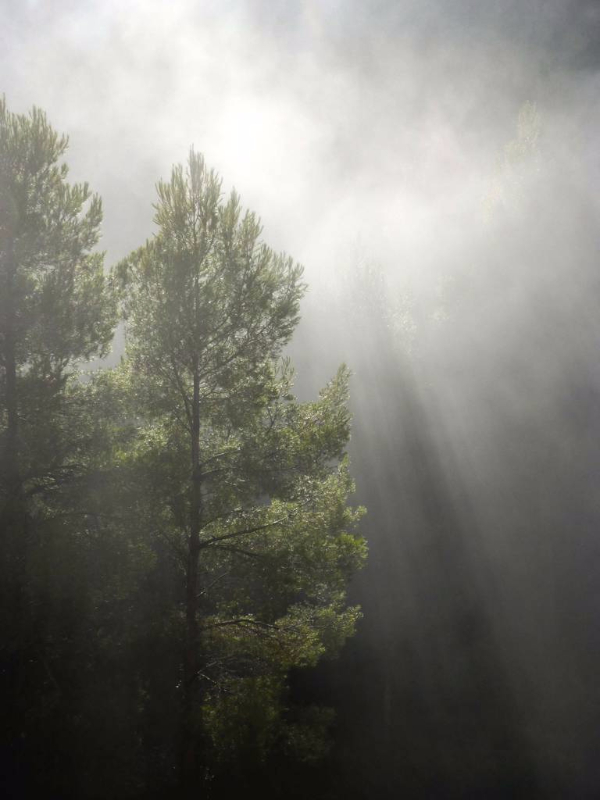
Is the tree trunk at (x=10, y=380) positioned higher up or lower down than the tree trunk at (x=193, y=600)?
higher up

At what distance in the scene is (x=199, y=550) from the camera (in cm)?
788

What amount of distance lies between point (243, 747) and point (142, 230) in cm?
9379

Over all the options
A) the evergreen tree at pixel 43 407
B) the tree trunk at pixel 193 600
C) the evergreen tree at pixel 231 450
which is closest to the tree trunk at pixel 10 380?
the evergreen tree at pixel 43 407

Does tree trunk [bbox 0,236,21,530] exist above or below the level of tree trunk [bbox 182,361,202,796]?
above

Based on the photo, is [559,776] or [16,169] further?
[559,776]

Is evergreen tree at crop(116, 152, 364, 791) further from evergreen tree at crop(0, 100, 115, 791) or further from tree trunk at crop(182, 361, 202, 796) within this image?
evergreen tree at crop(0, 100, 115, 791)

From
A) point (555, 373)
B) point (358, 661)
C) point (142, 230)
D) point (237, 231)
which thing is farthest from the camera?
point (142, 230)

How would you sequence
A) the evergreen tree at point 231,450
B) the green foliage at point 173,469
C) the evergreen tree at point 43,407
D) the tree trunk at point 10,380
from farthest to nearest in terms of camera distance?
1. the evergreen tree at point 231,450
2. the tree trunk at point 10,380
3. the green foliage at point 173,469
4. the evergreen tree at point 43,407

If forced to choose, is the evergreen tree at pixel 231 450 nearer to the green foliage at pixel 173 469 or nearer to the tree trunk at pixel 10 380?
the green foliage at pixel 173 469

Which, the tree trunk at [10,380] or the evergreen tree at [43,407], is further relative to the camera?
the tree trunk at [10,380]

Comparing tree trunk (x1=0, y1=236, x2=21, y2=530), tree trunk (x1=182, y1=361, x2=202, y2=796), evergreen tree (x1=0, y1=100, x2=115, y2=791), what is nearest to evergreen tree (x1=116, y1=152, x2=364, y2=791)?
tree trunk (x1=182, y1=361, x2=202, y2=796)

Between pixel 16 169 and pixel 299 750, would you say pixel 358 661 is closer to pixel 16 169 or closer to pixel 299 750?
pixel 299 750

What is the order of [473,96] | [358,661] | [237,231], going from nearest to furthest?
[237,231] → [358,661] → [473,96]

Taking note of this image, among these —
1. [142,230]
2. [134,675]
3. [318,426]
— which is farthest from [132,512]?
[142,230]
